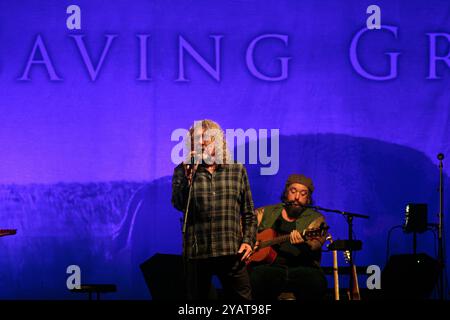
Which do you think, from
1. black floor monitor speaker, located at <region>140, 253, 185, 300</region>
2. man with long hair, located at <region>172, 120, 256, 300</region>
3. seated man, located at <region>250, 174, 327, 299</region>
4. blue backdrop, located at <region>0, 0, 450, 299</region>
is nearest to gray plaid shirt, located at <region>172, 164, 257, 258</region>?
man with long hair, located at <region>172, 120, 256, 300</region>

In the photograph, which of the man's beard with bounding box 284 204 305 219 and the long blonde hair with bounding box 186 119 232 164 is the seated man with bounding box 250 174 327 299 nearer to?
the man's beard with bounding box 284 204 305 219

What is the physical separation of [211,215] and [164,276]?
2055mm

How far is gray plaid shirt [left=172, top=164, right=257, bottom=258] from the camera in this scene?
4535 mm

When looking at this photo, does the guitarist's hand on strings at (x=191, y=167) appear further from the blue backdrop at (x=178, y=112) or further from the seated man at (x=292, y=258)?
the blue backdrop at (x=178, y=112)

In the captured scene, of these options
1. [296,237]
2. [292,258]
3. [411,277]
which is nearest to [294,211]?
[296,237]

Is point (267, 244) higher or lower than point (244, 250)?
lower

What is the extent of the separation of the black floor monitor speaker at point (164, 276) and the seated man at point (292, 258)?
0.61 meters

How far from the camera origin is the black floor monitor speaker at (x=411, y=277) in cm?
673

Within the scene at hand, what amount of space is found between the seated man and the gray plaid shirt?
5.66 feet

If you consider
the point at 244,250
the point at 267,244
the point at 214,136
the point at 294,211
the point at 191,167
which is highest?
the point at 214,136

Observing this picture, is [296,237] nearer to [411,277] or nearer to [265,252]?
[265,252]

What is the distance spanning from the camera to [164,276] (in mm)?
6508

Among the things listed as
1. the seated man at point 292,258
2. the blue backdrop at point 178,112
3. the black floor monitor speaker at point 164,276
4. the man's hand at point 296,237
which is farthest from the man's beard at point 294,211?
the black floor monitor speaker at point 164,276

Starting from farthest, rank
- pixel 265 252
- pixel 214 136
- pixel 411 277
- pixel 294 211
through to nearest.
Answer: pixel 411 277
pixel 294 211
pixel 265 252
pixel 214 136
